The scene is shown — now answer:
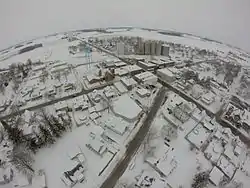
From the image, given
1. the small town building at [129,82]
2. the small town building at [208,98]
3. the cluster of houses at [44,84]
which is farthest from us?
the small town building at [129,82]

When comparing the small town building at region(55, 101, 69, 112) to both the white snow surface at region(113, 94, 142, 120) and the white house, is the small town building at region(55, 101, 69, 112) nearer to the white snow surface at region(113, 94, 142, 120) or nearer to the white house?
the white snow surface at region(113, 94, 142, 120)

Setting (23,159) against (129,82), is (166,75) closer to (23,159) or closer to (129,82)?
(129,82)

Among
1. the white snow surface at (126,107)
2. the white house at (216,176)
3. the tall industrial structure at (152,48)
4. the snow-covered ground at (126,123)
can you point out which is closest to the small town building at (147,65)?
the snow-covered ground at (126,123)

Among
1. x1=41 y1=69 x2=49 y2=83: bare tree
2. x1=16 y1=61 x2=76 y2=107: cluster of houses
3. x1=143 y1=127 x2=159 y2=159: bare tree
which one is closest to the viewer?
x1=143 y1=127 x2=159 y2=159: bare tree

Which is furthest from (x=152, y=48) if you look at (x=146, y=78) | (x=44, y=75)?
(x=44, y=75)

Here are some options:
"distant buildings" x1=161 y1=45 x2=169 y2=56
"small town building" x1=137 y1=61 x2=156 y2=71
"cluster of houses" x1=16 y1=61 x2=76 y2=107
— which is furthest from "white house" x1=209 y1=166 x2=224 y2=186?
"distant buildings" x1=161 y1=45 x2=169 y2=56

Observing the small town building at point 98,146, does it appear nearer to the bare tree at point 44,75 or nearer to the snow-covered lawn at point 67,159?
the snow-covered lawn at point 67,159

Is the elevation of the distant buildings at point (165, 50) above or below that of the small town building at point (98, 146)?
above

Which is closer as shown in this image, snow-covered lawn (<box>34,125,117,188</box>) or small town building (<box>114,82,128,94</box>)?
snow-covered lawn (<box>34,125,117,188</box>)

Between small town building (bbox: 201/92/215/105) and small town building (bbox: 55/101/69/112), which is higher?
small town building (bbox: 201/92/215/105)

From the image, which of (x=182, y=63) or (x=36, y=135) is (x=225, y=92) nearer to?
(x=182, y=63)
